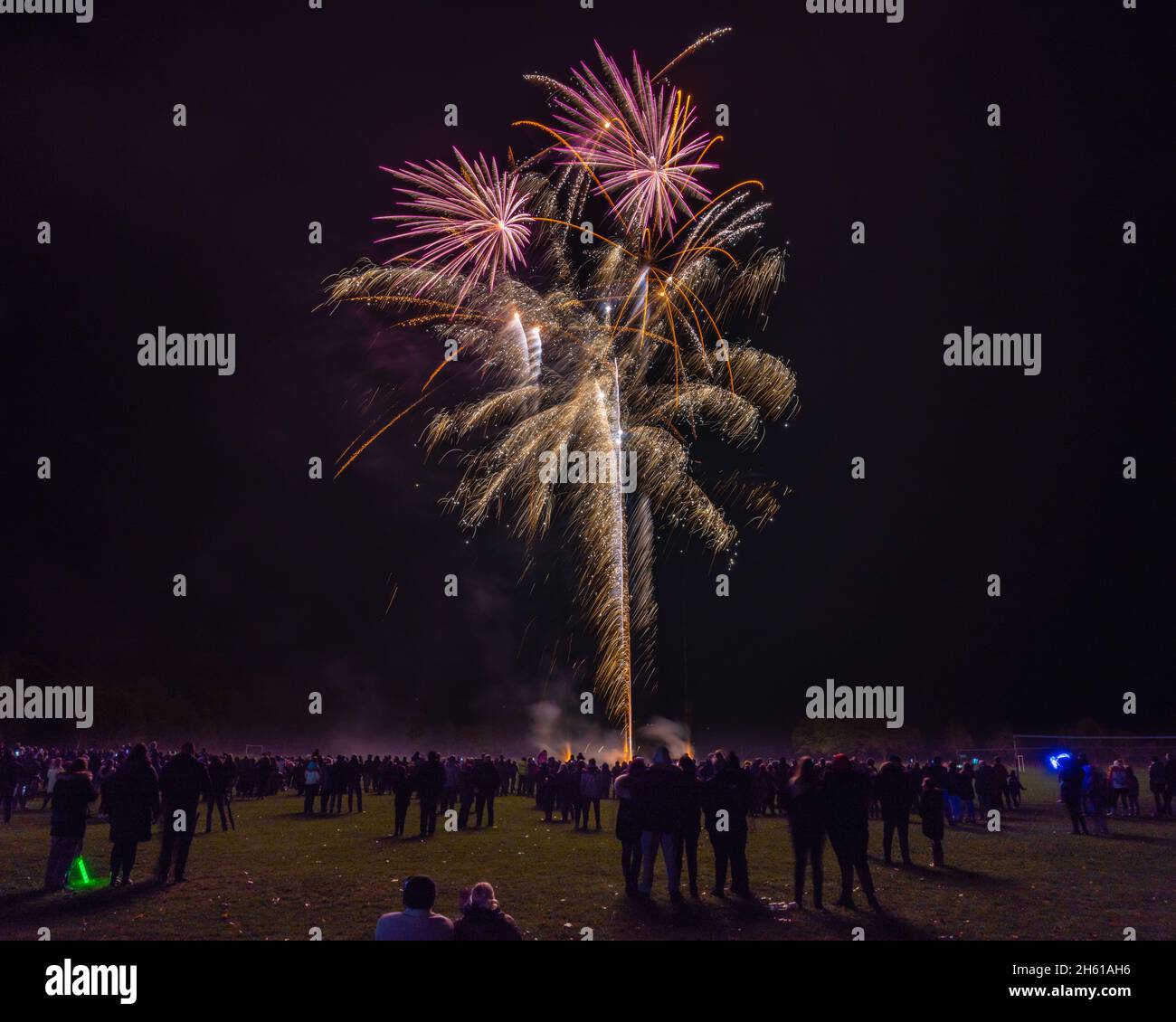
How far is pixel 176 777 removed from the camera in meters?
12.1

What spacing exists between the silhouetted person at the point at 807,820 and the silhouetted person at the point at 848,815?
0.45ft

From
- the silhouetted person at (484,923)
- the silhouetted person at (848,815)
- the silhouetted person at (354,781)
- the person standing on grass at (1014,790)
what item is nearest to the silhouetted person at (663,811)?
the silhouetted person at (848,815)

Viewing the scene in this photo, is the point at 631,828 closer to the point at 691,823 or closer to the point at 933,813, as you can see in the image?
the point at 691,823

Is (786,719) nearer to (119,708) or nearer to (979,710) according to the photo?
(979,710)

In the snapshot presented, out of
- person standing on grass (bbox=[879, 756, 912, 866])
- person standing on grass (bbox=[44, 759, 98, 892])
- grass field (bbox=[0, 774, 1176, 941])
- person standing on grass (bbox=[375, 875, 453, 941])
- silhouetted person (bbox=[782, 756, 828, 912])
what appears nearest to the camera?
person standing on grass (bbox=[375, 875, 453, 941])

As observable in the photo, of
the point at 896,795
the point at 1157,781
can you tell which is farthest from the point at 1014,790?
Answer: the point at 896,795

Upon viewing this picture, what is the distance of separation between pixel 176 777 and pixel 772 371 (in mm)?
14981

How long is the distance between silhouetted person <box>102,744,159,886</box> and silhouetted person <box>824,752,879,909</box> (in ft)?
27.2

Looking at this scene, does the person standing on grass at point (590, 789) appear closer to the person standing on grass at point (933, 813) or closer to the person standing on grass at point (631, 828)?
the person standing on grass at point (933, 813)

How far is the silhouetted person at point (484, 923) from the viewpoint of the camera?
228 inches

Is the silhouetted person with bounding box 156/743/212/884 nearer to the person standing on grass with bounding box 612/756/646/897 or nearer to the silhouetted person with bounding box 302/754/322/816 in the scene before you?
the person standing on grass with bounding box 612/756/646/897

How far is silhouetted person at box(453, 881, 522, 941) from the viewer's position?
5.79 m

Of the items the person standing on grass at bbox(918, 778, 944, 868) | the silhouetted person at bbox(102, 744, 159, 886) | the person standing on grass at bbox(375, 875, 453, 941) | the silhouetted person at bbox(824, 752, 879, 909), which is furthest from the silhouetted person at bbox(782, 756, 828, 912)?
the silhouetted person at bbox(102, 744, 159, 886)

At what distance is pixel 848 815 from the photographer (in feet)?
33.4
